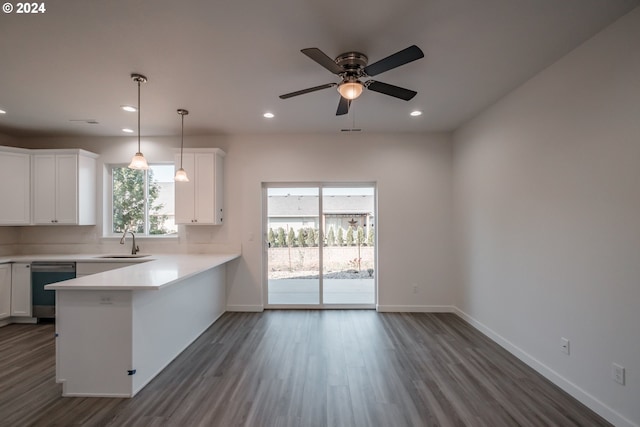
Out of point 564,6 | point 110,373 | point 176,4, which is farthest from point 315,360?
point 564,6

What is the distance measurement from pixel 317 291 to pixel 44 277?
388 centimetres

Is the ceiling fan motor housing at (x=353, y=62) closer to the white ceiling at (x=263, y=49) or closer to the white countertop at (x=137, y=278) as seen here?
the white ceiling at (x=263, y=49)

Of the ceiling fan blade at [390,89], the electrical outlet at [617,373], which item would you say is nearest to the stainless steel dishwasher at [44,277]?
the ceiling fan blade at [390,89]

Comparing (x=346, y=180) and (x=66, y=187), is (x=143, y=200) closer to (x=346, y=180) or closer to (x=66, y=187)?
(x=66, y=187)

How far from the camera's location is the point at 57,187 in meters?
4.17

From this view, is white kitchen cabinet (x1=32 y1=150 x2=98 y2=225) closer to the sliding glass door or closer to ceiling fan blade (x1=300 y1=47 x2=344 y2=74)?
the sliding glass door

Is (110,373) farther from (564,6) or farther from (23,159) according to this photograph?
(564,6)

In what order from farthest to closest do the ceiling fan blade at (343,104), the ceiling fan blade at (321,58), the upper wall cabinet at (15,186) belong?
the upper wall cabinet at (15,186) < the ceiling fan blade at (343,104) < the ceiling fan blade at (321,58)

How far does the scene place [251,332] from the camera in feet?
11.7

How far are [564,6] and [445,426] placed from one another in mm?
2925

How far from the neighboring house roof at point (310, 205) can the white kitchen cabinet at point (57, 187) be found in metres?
2.90

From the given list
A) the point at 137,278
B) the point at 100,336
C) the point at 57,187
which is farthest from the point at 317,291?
the point at 57,187

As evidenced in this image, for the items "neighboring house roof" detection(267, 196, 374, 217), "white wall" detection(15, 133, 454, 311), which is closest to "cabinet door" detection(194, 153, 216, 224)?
"white wall" detection(15, 133, 454, 311)

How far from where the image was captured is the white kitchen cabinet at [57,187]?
4.14 m
